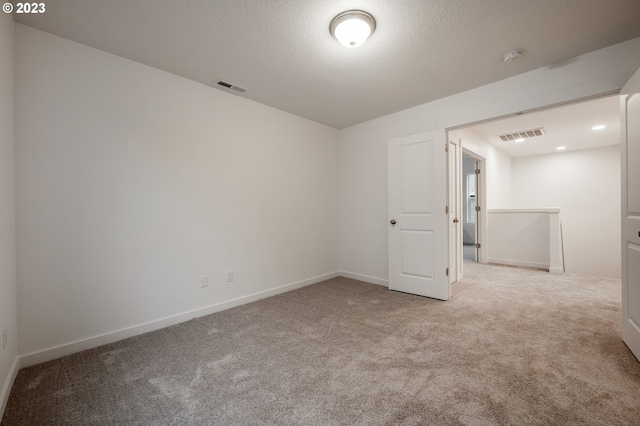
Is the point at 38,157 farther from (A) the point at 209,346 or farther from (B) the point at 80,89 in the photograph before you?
(A) the point at 209,346

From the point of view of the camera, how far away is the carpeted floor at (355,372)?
4.88 feet

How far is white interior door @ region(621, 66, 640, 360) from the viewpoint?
6.40 ft

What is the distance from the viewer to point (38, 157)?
6.77 ft

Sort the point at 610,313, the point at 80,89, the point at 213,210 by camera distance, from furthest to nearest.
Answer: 1. the point at 213,210
2. the point at 610,313
3. the point at 80,89

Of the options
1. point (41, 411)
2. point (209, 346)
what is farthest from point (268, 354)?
point (41, 411)

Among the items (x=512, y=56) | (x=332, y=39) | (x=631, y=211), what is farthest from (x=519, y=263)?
(x=332, y=39)

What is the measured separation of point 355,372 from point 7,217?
101 inches

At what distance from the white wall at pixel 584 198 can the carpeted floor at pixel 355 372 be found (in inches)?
168

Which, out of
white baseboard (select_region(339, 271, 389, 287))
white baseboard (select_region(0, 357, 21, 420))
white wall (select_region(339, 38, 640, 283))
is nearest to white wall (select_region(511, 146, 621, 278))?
white wall (select_region(339, 38, 640, 283))

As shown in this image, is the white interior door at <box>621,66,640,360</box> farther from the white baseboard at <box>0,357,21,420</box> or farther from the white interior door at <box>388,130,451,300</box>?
the white baseboard at <box>0,357,21,420</box>

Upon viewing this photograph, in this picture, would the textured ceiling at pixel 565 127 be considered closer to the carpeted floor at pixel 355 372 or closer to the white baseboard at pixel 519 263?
the white baseboard at pixel 519 263

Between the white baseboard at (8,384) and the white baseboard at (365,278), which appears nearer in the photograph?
the white baseboard at (8,384)

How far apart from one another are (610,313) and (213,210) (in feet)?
14.6

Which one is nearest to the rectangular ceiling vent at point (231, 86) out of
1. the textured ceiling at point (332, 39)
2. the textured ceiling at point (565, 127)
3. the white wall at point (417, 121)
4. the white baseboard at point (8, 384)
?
the textured ceiling at point (332, 39)
